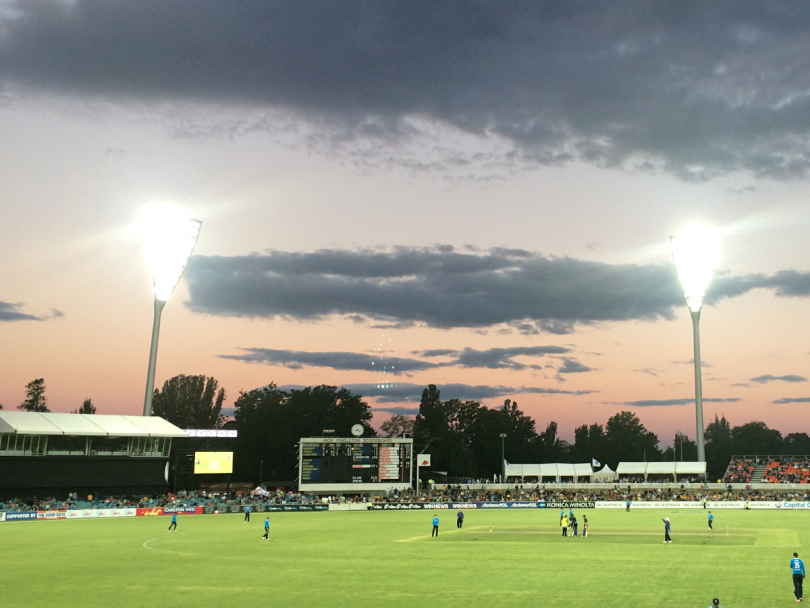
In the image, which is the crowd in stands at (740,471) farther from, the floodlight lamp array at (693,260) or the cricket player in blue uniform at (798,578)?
the cricket player in blue uniform at (798,578)

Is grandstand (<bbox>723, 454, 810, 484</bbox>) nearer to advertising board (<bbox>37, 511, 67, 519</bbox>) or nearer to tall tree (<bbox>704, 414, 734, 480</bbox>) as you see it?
tall tree (<bbox>704, 414, 734, 480</bbox>)

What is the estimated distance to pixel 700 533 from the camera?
5397cm

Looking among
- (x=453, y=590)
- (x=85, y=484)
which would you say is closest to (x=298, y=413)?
(x=85, y=484)

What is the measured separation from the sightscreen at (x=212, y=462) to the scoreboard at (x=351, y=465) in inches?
405

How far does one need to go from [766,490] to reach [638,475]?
33218 mm

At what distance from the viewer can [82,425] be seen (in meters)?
85.9

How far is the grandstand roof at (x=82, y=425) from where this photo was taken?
7931cm

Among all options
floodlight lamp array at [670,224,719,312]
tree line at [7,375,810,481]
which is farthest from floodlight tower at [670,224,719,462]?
tree line at [7,375,810,481]

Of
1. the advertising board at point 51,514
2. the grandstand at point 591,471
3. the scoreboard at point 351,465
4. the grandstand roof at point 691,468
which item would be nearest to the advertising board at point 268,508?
the scoreboard at point 351,465

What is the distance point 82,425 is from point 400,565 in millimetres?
60765

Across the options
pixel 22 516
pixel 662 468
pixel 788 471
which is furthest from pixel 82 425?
pixel 788 471

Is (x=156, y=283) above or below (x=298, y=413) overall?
above

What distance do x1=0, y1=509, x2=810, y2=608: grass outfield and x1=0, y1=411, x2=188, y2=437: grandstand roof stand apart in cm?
1670

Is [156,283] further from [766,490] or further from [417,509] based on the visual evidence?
[766,490]
